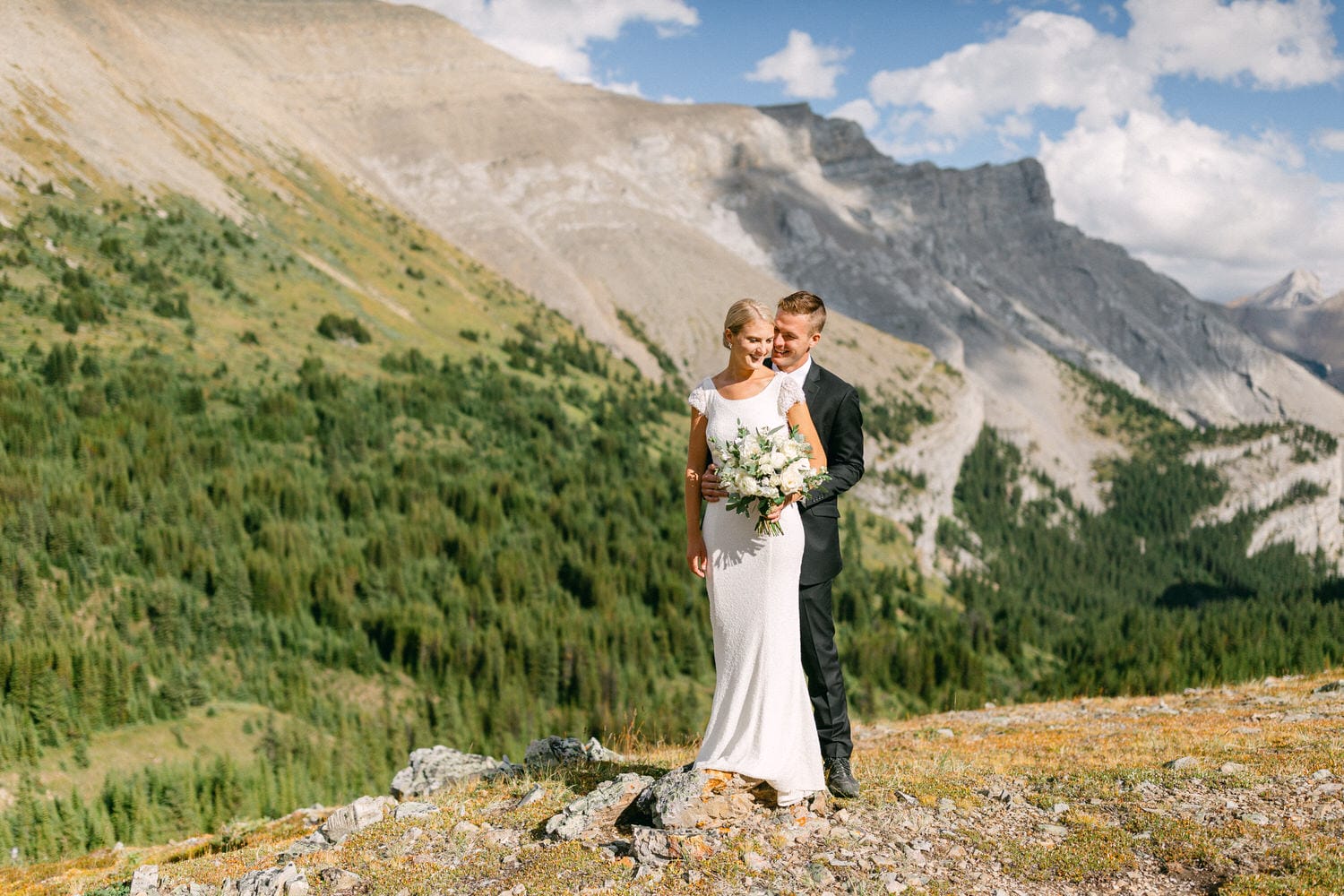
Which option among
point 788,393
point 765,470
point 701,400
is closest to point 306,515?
point 701,400

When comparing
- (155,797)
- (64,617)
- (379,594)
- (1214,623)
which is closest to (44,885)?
(155,797)

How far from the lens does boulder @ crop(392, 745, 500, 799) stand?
1245 centimetres

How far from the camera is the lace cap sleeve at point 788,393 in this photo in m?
8.23

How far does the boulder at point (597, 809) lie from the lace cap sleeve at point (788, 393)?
4.88 meters

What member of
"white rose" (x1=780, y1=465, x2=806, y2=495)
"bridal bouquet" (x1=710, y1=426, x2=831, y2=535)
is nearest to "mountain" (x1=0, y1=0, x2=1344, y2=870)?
"bridal bouquet" (x1=710, y1=426, x2=831, y2=535)

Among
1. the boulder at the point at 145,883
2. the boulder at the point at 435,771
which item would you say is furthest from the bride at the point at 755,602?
the boulder at the point at 145,883

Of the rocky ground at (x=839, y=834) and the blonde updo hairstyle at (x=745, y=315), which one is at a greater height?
the blonde updo hairstyle at (x=745, y=315)

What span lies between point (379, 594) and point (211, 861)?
4862 cm

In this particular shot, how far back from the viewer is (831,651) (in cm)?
888

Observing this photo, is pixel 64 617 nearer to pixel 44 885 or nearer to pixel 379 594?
pixel 379 594

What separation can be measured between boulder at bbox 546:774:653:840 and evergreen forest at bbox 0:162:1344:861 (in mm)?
6154

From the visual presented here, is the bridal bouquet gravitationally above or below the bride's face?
below

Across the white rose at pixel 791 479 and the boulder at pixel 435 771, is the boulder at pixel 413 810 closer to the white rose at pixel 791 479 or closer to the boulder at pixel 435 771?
the boulder at pixel 435 771

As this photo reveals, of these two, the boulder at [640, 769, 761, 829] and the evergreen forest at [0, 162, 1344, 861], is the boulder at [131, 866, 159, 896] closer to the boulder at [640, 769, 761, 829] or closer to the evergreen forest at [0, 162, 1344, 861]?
the evergreen forest at [0, 162, 1344, 861]
